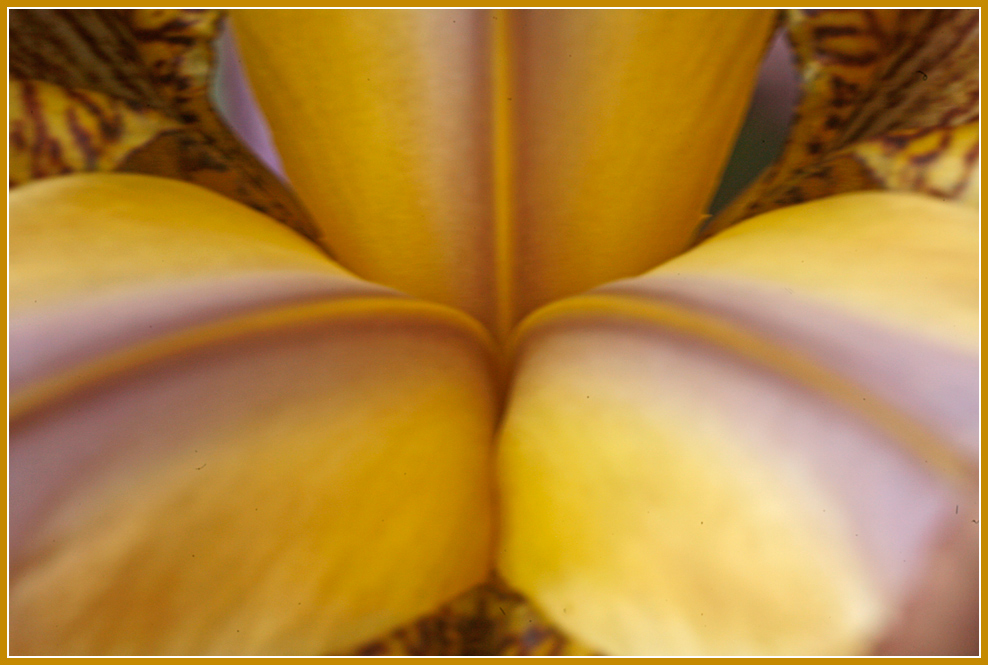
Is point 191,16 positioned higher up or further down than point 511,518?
higher up

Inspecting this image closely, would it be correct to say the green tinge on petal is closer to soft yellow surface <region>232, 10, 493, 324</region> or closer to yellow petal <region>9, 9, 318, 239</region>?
soft yellow surface <region>232, 10, 493, 324</region>

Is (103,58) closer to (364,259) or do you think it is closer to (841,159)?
(364,259)

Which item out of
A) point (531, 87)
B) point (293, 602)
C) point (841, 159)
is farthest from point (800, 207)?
point (293, 602)

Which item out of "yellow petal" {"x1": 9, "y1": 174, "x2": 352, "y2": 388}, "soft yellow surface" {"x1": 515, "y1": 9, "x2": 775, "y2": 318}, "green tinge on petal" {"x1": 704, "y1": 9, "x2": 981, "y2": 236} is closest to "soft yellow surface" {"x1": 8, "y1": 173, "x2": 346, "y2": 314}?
"yellow petal" {"x1": 9, "y1": 174, "x2": 352, "y2": 388}

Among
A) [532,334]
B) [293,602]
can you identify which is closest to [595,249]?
[532,334]

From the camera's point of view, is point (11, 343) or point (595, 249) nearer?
point (11, 343)

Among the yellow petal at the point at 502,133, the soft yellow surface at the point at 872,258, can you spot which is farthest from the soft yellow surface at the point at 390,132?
the soft yellow surface at the point at 872,258
